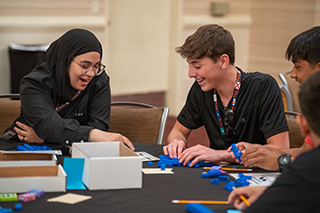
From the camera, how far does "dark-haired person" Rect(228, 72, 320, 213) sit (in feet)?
4.07

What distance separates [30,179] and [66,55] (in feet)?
4.10

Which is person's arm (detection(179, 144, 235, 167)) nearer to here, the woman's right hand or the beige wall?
the woman's right hand

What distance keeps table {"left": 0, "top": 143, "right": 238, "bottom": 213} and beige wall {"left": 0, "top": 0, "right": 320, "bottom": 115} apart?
12.8 feet

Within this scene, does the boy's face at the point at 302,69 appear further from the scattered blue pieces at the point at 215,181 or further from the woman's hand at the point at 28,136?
the woman's hand at the point at 28,136

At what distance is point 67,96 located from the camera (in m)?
2.70

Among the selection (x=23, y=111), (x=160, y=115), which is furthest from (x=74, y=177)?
(x=160, y=115)

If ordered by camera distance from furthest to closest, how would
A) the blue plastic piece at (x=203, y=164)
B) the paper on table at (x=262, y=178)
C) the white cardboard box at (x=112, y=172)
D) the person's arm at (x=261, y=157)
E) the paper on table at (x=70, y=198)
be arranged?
1. the blue plastic piece at (x=203, y=164)
2. the person's arm at (x=261, y=157)
3. the paper on table at (x=262, y=178)
4. the white cardboard box at (x=112, y=172)
5. the paper on table at (x=70, y=198)

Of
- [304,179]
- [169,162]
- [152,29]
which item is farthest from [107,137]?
[152,29]

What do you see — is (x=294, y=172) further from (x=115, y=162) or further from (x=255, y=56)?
(x=255, y=56)

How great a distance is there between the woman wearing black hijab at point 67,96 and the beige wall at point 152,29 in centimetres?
272

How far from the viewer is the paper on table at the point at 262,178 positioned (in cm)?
177

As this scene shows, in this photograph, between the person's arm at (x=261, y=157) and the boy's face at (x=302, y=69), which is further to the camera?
the boy's face at (x=302, y=69)

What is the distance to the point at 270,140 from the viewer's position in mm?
2375

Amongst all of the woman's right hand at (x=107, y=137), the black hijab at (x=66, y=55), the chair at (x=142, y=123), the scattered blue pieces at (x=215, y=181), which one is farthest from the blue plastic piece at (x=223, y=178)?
the black hijab at (x=66, y=55)
